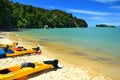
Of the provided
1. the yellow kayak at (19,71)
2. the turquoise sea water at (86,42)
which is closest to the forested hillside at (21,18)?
the turquoise sea water at (86,42)

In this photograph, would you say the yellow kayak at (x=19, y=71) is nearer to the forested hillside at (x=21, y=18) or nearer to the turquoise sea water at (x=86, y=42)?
the turquoise sea water at (x=86, y=42)

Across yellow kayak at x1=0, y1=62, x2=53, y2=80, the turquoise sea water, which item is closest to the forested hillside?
the turquoise sea water

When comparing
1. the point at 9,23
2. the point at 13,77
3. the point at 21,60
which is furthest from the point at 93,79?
the point at 9,23

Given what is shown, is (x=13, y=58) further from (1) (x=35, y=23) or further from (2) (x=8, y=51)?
(1) (x=35, y=23)

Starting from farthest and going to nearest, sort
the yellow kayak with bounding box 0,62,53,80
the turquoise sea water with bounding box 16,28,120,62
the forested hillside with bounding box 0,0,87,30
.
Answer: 1. the forested hillside with bounding box 0,0,87,30
2. the turquoise sea water with bounding box 16,28,120,62
3. the yellow kayak with bounding box 0,62,53,80

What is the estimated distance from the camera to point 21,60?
17.9 metres

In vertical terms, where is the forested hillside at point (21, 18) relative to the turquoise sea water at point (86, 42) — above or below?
above

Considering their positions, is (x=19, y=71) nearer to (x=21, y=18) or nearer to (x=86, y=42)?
(x=86, y=42)

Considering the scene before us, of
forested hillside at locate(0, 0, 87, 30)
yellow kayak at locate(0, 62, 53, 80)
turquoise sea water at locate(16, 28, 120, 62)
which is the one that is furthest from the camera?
forested hillside at locate(0, 0, 87, 30)

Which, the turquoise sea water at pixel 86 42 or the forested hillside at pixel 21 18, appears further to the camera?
the forested hillside at pixel 21 18

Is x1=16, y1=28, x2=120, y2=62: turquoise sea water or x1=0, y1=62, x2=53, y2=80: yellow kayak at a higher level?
x1=0, y1=62, x2=53, y2=80: yellow kayak

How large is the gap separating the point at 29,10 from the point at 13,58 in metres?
126

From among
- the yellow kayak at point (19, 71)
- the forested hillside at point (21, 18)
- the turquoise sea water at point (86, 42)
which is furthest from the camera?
the forested hillside at point (21, 18)

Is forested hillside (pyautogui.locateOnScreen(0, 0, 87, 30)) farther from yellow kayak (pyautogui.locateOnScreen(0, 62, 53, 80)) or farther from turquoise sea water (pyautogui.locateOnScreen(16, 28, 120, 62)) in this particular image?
yellow kayak (pyautogui.locateOnScreen(0, 62, 53, 80))
